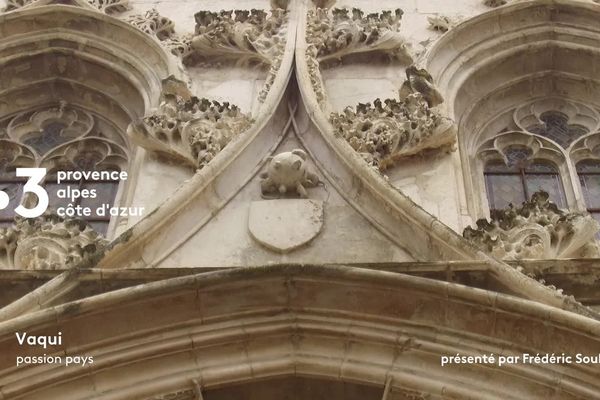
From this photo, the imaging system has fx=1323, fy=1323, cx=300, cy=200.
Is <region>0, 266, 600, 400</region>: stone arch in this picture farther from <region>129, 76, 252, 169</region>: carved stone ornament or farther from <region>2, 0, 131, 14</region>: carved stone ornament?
<region>2, 0, 131, 14</region>: carved stone ornament

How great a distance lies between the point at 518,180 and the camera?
1201cm

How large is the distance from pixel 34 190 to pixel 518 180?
4360 mm

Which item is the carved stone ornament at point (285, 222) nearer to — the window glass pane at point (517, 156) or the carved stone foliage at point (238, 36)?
the carved stone foliage at point (238, 36)

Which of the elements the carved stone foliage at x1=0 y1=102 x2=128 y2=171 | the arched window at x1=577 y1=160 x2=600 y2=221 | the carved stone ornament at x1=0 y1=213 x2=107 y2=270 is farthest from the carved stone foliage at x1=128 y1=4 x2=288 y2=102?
the carved stone ornament at x1=0 y1=213 x2=107 y2=270

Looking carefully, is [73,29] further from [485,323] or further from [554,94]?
[485,323]

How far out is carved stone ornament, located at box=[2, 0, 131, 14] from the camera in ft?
43.7

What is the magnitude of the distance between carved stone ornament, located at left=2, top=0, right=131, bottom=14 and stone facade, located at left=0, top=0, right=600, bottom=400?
0.04 metres

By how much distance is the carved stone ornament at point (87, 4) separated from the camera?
13320 millimetres

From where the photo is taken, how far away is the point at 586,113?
1295cm

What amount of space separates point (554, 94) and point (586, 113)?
15.6 inches

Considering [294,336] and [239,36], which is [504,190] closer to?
[239,36]

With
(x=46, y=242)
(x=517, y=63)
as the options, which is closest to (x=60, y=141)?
(x=46, y=242)

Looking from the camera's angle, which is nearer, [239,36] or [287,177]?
[287,177]

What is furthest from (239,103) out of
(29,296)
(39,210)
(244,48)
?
(29,296)
